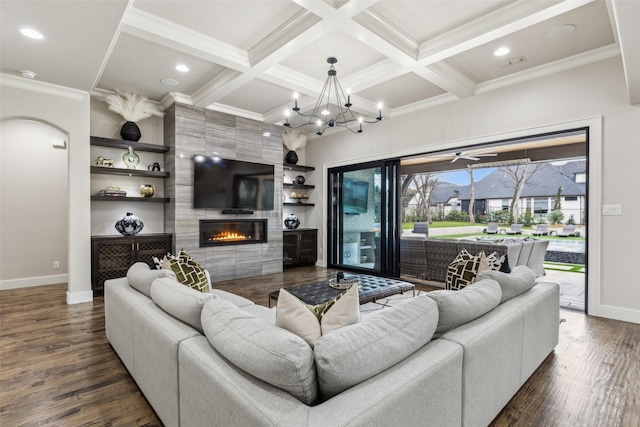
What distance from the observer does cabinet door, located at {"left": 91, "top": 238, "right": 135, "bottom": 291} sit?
441cm

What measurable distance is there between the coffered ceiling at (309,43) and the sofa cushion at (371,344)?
2.17m

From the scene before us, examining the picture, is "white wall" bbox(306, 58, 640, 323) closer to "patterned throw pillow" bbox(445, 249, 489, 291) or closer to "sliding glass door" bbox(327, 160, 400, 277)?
"sliding glass door" bbox(327, 160, 400, 277)

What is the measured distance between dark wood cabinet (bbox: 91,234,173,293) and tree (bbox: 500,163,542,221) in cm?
843

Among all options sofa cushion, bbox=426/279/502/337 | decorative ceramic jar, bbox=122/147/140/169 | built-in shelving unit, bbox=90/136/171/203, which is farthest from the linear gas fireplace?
sofa cushion, bbox=426/279/502/337

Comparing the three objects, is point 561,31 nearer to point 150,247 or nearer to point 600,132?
point 600,132

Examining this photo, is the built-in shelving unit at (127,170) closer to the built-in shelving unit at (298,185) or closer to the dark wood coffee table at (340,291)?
Result: the built-in shelving unit at (298,185)

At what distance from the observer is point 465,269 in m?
2.58

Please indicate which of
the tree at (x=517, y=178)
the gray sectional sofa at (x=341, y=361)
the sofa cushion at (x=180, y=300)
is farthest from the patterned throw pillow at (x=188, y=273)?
the tree at (x=517, y=178)

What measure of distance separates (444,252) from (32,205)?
21.7 ft

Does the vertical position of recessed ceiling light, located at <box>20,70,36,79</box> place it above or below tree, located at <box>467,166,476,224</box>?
above

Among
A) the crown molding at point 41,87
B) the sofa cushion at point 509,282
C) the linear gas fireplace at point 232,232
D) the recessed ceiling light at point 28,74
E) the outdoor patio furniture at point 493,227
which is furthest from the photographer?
the outdoor patio furniture at point 493,227

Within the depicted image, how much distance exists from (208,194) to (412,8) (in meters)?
3.90

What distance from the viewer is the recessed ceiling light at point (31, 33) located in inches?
110

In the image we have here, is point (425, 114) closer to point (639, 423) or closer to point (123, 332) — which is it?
point (639, 423)
